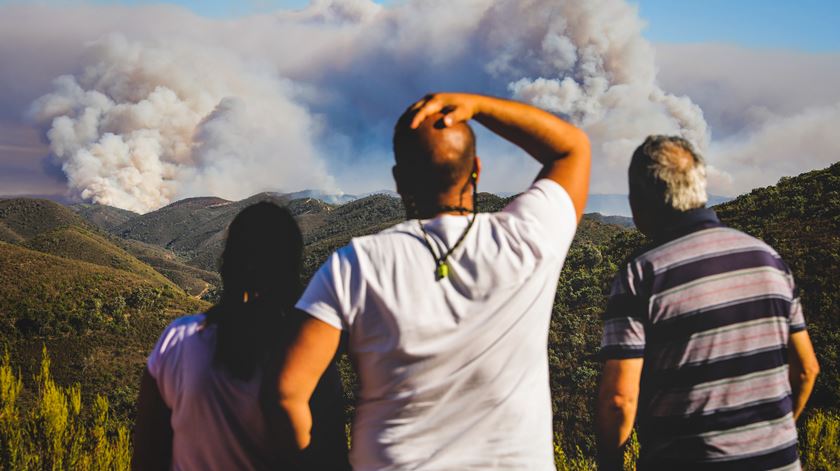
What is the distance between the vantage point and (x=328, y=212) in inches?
5591

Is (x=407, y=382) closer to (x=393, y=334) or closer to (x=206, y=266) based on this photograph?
(x=393, y=334)

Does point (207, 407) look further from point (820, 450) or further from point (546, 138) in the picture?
point (820, 450)

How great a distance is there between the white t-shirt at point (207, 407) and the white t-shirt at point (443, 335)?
0.33 m

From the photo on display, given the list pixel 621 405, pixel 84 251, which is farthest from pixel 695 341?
pixel 84 251

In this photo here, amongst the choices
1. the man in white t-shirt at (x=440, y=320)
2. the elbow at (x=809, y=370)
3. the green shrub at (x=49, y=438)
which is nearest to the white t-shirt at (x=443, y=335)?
the man in white t-shirt at (x=440, y=320)

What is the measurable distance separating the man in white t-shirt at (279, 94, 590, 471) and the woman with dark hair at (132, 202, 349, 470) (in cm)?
16

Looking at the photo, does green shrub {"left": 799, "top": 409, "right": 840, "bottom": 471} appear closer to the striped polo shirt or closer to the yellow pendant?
the striped polo shirt

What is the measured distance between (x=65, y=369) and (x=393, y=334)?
128 feet

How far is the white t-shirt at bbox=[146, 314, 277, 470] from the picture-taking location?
1.64 metres

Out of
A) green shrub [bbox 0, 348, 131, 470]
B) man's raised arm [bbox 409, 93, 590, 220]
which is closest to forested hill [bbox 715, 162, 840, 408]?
green shrub [bbox 0, 348, 131, 470]

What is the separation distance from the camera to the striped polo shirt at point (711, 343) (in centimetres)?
194

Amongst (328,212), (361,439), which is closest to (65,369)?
(361,439)

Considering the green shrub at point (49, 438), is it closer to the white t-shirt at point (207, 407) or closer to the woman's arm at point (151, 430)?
the woman's arm at point (151, 430)

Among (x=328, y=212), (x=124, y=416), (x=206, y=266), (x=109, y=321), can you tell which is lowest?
(x=124, y=416)
